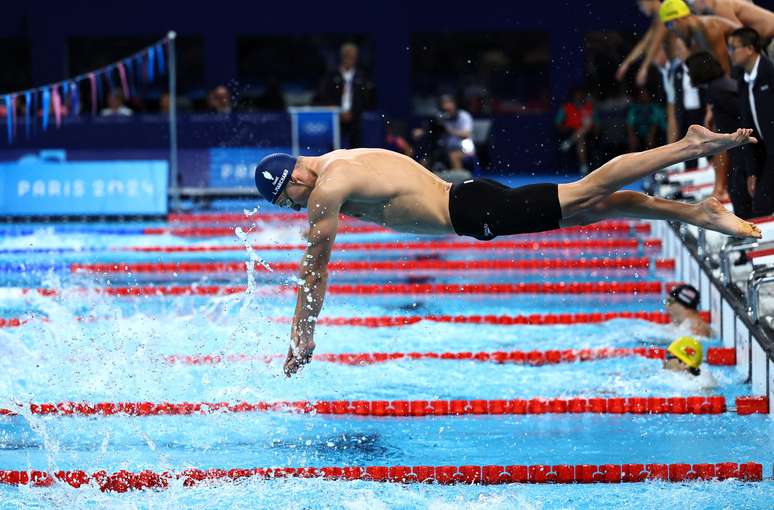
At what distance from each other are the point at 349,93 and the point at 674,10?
20.3 ft

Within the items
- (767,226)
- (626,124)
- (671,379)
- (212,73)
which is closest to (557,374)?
(671,379)

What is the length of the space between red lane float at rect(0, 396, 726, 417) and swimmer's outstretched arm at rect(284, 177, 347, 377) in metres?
0.94

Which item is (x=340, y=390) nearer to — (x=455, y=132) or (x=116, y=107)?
(x=455, y=132)

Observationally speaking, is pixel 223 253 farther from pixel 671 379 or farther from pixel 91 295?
pixel 671 379

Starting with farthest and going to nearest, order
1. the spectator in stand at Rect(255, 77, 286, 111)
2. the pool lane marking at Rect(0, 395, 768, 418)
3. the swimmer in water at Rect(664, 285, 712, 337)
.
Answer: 1. the spectator in stand at Rect(255, 77, 286, 111)
2. the swimmer in water at Rect(664, 285, 712, 337)
3. the pool lane marking at Rect(0, 395, 768, 418)

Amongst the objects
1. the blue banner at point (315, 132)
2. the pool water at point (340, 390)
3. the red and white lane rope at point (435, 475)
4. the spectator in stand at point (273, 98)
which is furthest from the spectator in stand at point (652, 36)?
the spectator in stand at point (273, 98)

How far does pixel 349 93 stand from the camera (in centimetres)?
1322

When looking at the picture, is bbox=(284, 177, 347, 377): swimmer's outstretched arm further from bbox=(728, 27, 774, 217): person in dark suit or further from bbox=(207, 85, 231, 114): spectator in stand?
bbox=(207, 85, 231, 114): spectator in stand

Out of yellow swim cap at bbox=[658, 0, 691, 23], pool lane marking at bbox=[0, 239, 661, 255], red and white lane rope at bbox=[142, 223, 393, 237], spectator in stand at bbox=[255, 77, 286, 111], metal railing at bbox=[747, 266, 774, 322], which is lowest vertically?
metal railing at bbox=[747, 266, 774, 322]

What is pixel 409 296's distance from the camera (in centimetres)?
825

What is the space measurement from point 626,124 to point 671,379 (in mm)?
9235

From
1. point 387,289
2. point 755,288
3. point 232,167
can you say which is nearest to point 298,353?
point 755,288

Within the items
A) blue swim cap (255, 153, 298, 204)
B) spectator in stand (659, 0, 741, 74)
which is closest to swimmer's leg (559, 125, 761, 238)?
blue swim cap (255, 153, 298, 204)

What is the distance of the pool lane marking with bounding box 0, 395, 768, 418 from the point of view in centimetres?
537
